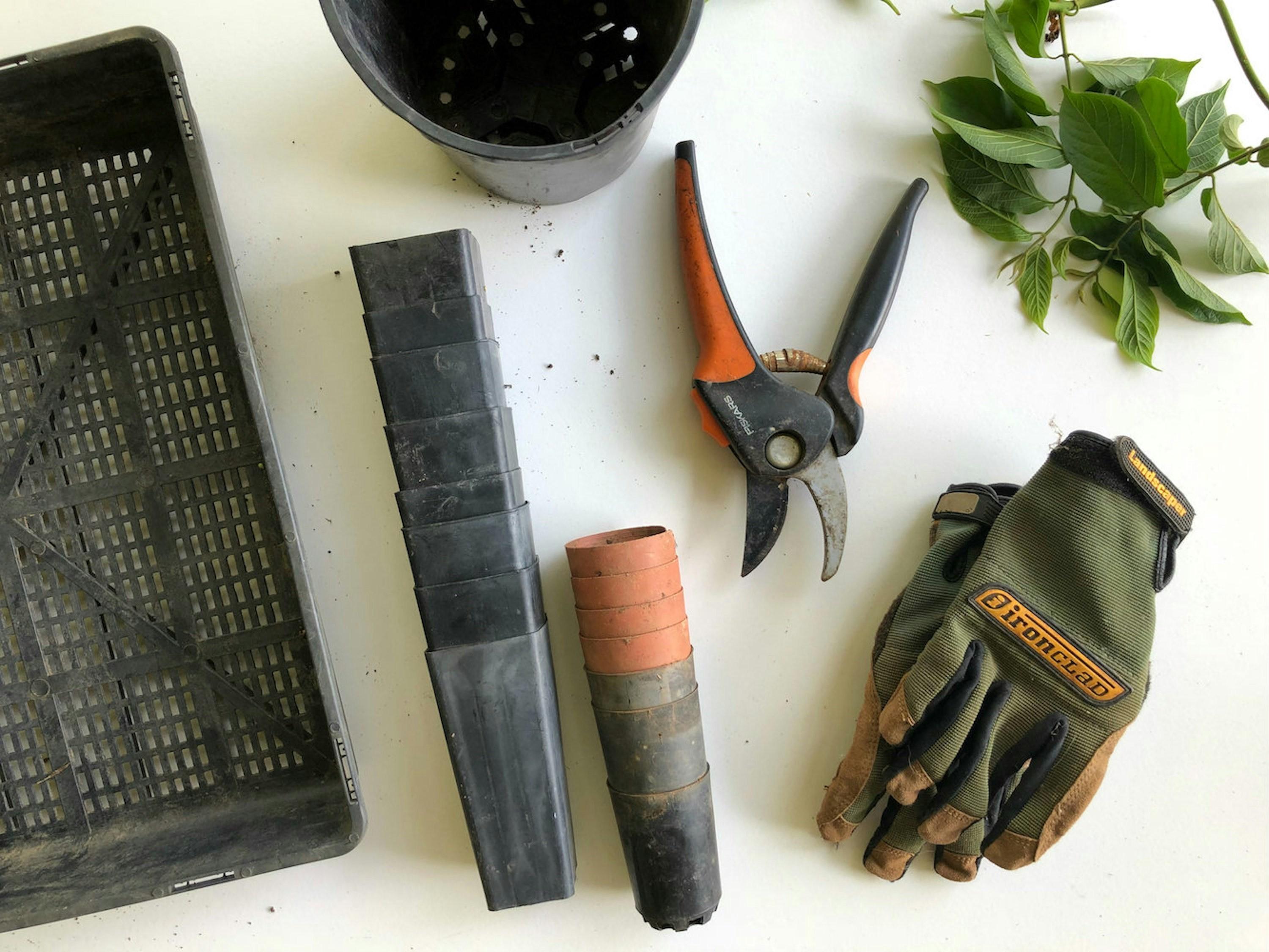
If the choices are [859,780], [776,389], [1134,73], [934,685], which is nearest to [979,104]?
[1134,73]

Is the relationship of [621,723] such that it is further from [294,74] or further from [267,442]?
[294,74]

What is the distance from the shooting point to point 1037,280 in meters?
0.81

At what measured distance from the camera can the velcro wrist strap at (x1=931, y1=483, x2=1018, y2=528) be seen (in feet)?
2.60

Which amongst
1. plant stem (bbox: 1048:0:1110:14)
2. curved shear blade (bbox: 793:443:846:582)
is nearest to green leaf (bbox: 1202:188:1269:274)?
plant stem (bbox: 1048:0:1110:14)

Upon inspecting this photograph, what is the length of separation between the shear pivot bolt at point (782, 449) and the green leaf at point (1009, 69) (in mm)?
404

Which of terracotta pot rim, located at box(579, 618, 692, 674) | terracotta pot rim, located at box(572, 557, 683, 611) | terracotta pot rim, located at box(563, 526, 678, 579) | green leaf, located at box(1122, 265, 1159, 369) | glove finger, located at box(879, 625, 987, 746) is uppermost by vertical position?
green leaf, located at box(1122, 265, 1159, 369)

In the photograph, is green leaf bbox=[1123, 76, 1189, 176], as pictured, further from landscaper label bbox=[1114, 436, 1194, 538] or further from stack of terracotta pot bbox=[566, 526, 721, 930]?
stack of terracotta pot bbox=[566, 526, 721, 930]

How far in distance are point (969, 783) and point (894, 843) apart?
0.35 ft

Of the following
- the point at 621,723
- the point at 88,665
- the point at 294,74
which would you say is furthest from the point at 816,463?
the point at 88,665

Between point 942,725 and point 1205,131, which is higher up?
point 1205,131

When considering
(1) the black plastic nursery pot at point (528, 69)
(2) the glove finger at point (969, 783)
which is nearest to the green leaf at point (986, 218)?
(1) the black plastic nursery pot at point (528, 69)

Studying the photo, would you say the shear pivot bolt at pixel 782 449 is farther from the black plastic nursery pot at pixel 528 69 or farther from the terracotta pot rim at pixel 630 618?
the black plastic nursery pot at pixel 528 69

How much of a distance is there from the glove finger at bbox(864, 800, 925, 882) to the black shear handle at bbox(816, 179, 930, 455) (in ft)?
1.22

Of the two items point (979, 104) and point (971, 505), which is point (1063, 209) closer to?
point (979, 104)
